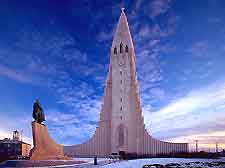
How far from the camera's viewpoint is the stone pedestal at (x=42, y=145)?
77.9ft

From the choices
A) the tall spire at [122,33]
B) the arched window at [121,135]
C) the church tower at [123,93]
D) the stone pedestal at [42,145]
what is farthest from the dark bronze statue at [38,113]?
the tall spire at [122,33]

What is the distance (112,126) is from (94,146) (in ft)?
13.7

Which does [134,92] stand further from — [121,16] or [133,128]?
[121,16]

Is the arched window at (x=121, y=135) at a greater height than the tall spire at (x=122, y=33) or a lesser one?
lesser

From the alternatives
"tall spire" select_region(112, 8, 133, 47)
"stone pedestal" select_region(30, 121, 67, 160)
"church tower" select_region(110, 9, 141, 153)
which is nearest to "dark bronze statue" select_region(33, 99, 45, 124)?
"stone pedestal" select_region(30, 121, 67, 160)

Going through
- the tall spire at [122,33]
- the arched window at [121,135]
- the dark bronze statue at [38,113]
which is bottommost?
the arched window at [121,135]

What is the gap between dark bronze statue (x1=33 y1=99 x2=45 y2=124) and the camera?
79.9 feet

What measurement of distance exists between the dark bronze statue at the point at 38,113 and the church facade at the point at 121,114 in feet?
78.7

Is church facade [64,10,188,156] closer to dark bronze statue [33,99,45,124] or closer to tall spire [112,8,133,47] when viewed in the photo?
tall spire [112,8,133,47]

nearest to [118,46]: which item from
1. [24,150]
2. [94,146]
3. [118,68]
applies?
[118,68]

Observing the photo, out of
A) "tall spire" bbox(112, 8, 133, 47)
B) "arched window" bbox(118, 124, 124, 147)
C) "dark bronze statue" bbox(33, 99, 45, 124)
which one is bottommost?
"arched window" bbox(118, 124, 124, 147)

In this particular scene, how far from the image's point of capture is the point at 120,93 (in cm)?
5053

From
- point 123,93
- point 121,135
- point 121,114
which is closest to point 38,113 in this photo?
point 121,114

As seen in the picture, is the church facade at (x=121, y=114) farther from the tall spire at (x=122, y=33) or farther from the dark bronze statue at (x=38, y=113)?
the dark bronze statue at (x=38, y=113)
